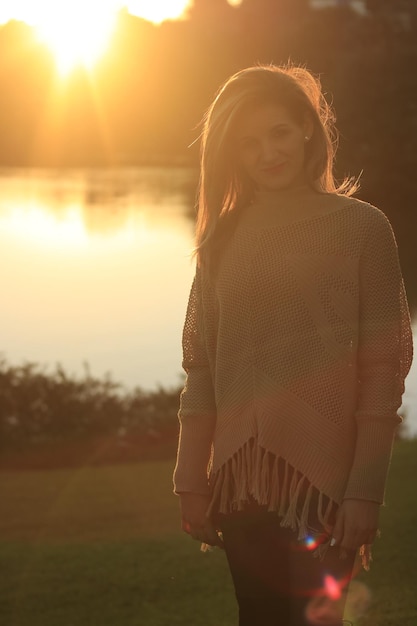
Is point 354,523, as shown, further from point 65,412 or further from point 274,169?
point 65,412

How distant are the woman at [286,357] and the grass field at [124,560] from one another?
301 cm

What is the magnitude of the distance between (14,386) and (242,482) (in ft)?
30.8

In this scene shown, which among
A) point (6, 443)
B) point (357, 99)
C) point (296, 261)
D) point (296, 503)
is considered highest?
point (357, 99)

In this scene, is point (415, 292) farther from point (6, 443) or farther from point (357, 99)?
point (6, 443)

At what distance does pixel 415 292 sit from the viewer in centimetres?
2069

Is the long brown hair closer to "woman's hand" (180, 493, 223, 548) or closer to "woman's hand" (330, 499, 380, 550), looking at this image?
"woman's hand" (180, 493, 223, 548)

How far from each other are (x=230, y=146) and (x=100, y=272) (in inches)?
1002

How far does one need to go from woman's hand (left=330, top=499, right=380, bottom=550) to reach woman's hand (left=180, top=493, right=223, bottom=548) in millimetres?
387

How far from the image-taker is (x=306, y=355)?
2.65m

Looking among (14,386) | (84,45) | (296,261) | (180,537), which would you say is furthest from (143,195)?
(296,261)

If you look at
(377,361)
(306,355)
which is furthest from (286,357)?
(377,361)

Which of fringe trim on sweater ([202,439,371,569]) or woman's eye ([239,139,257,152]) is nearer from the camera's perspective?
fringe trim on sweater ([202,439,371,569])

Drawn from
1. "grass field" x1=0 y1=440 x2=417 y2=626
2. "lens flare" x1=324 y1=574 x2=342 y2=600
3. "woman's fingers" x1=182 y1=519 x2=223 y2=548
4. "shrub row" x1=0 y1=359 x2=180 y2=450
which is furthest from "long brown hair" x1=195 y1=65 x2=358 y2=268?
"shrub row" x1=0 y1=359 x2=180 y2=450

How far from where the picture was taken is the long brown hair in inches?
108
